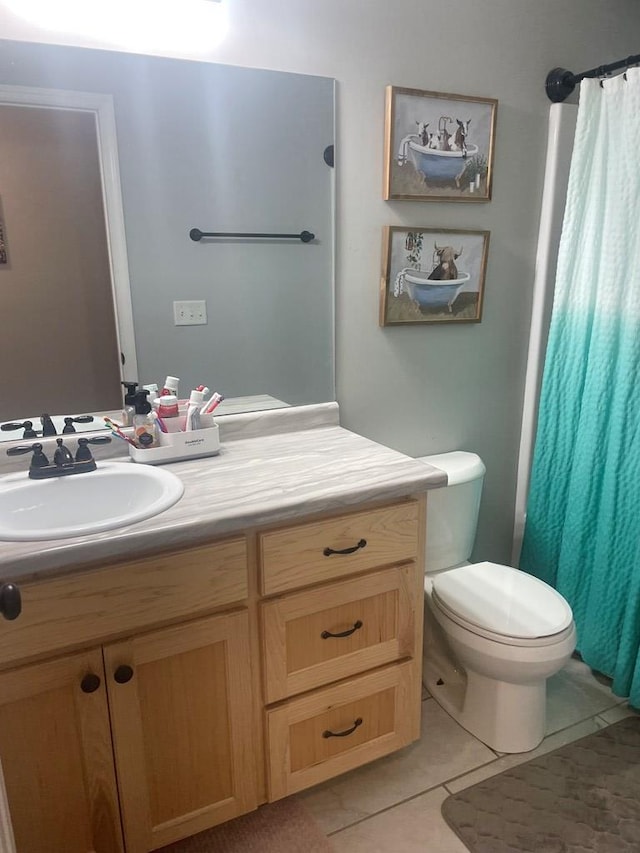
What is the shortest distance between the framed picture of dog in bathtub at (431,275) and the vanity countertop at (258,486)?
1.35ft

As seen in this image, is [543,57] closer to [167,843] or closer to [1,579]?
[1,579]

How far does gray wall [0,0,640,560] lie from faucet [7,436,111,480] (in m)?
0.80

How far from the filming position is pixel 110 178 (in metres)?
1.53

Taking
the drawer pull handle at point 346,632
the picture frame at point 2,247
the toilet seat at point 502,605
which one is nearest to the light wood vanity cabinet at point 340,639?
the drawer pull handle at point 346,632

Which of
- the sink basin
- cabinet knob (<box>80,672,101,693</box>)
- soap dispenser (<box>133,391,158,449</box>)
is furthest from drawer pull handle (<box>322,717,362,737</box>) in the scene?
soap dispenser (<box>133,391,158,449</box>)

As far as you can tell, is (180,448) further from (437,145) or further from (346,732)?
(437,145)

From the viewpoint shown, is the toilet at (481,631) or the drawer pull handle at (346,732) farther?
the toilet at (481,631)

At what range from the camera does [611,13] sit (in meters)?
2.01

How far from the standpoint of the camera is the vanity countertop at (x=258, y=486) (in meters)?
1.08

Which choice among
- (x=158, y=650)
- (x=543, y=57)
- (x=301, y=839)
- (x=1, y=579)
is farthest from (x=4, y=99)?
(x=301, y=839)

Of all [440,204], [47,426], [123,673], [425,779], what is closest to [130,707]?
[123,673]

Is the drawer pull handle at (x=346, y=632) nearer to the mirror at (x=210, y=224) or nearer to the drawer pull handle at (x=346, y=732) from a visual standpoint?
the drawer pull handle at (x=346, y=732)

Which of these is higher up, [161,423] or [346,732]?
[161,423]

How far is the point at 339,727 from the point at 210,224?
136 centimetres
